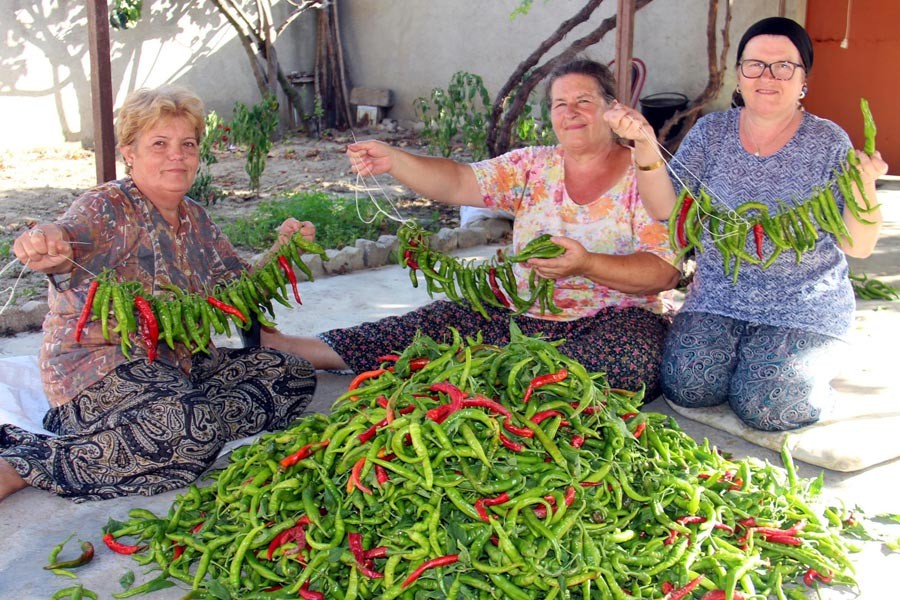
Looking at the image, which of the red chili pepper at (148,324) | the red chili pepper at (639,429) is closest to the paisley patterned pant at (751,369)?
the red chili pepper at (639,429)

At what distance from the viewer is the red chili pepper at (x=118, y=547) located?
2926 mm

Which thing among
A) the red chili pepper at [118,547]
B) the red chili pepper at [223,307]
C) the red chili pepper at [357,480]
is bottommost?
the red chili pepper at [118,547]

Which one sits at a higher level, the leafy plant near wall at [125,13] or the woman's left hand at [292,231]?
the leafy plant near wall at [125,13]

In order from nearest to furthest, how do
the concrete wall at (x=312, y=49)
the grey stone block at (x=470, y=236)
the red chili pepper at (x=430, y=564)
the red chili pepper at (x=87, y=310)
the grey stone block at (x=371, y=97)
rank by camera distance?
the red chili pepper at (x=430, y=564) < the red chili pepper at (x=87, y=310) < the grey stone block at (x=470, y=236) < the concrete wall at (x=312, y=49) < the grey stone block at (x=371, y=97)

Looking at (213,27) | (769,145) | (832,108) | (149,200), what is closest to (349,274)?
(149,200)

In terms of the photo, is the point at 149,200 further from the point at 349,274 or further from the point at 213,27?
the point at 213,27

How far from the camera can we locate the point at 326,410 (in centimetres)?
415

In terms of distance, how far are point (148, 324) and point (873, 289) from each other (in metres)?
4.24

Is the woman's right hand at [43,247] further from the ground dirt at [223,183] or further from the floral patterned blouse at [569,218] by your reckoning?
the ground dirt at [223,183]

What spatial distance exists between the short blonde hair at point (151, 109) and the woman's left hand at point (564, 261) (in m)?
1.43

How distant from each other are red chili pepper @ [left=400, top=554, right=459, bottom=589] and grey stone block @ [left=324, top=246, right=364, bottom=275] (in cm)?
389

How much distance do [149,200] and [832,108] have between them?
7.53m

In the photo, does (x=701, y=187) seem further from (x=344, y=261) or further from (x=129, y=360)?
(x=344, y=261)

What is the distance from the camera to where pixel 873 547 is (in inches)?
116
